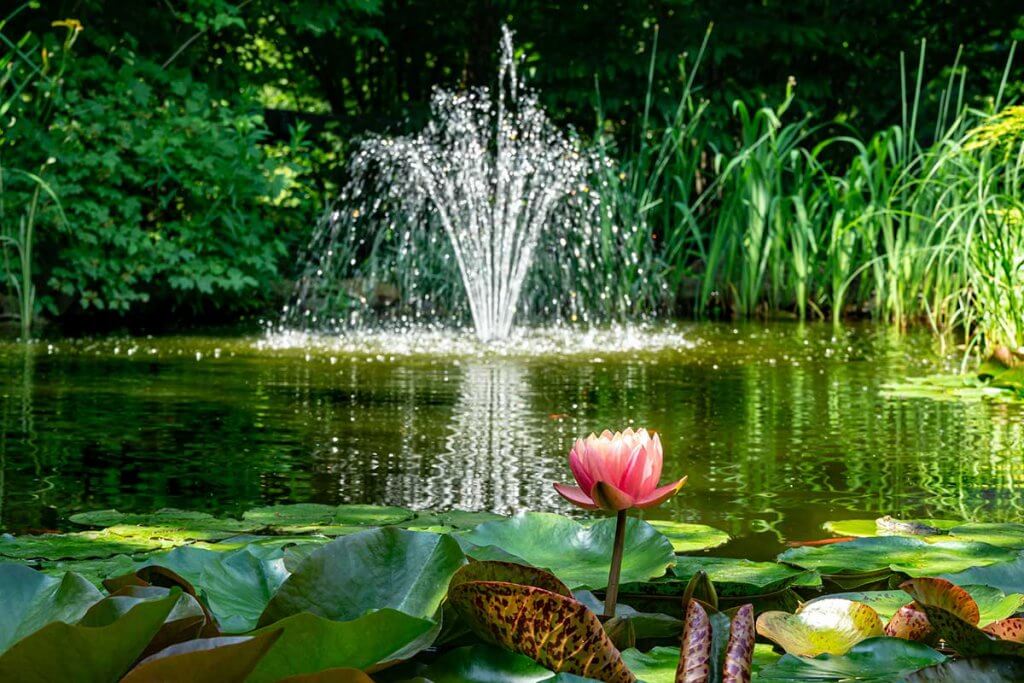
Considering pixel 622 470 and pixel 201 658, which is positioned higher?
pixel 622 470

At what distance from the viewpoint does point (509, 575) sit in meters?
1.16

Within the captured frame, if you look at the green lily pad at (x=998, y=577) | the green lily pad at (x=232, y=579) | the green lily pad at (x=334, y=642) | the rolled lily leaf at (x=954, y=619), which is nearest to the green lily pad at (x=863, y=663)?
the rolled lily leaf at (x=954, y=619)

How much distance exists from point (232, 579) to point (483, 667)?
303mm

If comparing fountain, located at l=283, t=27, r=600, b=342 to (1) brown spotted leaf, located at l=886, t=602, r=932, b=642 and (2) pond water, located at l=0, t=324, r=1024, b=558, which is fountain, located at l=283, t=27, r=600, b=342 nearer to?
(2) pond water, located at l=0, t=324, r=1024, b=558

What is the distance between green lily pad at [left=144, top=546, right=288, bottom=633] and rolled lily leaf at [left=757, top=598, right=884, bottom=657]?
1.63ft

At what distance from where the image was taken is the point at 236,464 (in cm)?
274

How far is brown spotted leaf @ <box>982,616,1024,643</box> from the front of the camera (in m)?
1.23

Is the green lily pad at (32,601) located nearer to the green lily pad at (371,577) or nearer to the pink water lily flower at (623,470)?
the green lily pad at (371,577)

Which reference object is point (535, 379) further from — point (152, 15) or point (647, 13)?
point (647, 13)

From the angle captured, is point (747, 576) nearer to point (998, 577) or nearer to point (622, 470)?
point (998, 577)

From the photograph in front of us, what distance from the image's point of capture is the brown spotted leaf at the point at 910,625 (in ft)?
4.15

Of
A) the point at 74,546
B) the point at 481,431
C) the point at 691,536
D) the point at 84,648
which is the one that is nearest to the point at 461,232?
the point at 481,431

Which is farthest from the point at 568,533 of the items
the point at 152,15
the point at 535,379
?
the point at 152,15

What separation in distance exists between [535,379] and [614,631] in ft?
10.5
